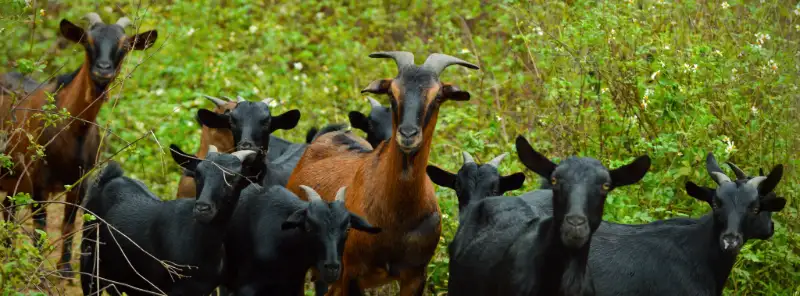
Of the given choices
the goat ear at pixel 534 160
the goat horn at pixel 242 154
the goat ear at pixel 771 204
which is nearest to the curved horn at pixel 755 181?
the goat ear at pixel 771 204

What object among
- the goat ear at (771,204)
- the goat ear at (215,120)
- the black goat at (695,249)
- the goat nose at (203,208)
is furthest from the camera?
the goat ear at (215,120)

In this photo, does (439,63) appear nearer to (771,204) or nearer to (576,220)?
(576,220)

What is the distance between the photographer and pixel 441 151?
45.1ft

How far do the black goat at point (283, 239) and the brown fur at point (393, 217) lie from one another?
0.22 m

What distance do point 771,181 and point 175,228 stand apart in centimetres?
419

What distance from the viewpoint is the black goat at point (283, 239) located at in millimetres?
8719

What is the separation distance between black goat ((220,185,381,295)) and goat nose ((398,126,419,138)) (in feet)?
2.34

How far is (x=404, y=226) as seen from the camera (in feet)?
29.4

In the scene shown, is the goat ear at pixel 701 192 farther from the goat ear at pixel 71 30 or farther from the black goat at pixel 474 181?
the goat ear at pixel 71 30

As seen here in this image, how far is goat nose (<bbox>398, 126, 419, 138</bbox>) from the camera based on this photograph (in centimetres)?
846

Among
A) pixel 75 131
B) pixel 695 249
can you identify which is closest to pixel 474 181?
pixel 695 249

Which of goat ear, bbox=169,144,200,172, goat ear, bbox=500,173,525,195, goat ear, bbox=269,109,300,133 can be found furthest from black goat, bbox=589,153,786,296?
goat ear, bbox=269,109,300,133

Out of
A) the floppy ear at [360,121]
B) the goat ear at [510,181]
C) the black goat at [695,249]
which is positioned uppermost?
the black goat at [695,249]

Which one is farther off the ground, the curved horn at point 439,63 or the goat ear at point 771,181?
the goat ear at point 771,181
